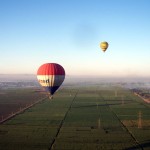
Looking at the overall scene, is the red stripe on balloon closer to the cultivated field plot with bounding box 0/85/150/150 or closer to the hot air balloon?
the hot air balloon

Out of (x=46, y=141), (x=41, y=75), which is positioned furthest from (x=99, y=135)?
(x=41, y=75)

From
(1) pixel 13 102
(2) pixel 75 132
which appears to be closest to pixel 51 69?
(2) pixel 75 132

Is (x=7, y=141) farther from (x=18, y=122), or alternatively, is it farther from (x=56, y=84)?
(x=56, y=84)

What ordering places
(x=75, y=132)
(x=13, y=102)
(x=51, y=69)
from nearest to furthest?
(x=75, y=132), (x=51, y=69), (x=13, y=102)

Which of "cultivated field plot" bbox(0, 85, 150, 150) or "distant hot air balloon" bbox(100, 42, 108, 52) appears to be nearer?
"cultivated field plot" bbox(0, 85, 150, 150)

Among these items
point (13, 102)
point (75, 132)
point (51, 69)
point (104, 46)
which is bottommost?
point (75, 132)

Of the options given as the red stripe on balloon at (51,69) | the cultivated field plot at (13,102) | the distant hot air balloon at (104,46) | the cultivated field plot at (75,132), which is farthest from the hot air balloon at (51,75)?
the distant hot air balloon at (104,46)

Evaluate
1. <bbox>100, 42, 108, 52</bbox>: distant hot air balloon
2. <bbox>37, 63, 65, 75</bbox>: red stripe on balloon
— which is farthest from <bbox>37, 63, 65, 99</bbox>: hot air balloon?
<bbox>100, 42, 108, 52</bbox>: distant hot air balloon

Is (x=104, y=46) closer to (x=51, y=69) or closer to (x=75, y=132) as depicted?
(x=51, y=69)
